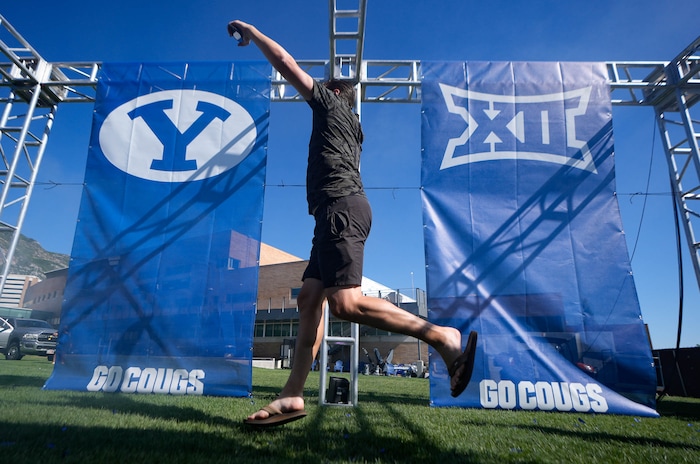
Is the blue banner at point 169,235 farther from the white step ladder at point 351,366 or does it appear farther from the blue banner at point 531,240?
the blue banner at point 531,240

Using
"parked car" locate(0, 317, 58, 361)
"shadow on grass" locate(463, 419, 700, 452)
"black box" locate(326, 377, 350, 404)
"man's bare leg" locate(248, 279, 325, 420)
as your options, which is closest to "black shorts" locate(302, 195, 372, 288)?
"man's bare leg" locate(248, 279, 325, 420)

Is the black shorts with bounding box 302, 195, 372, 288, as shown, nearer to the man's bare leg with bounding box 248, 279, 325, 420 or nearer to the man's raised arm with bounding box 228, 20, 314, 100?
the man's bare leg with bounding box 248, 279, 325, 420

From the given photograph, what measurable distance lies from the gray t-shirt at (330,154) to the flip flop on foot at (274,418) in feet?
3.86

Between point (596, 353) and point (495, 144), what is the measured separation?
2749mm

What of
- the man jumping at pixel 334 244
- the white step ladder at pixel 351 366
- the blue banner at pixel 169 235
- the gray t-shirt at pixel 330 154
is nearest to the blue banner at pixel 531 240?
the white step ladder at pixel 351 366

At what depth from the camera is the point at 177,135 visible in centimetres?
569

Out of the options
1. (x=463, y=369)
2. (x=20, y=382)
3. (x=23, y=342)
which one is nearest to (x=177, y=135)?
(x=20, y=382)

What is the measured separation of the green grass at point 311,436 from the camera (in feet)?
5.90

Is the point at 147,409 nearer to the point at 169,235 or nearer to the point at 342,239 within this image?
the point at 342,239

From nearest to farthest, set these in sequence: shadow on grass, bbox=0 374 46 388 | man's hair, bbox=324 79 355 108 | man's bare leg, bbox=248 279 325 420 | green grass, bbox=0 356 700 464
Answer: green grass, bbox=0 356 700 464 → man's bare leg, bbox=248 279 325 420 → man's hair, bbox=324 79 355 108 → shadow on grass, bbox=0 374 46 388

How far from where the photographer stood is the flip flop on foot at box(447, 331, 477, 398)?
2.09 metres

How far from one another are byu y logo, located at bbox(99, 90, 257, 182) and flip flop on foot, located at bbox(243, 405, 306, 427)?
376 centimetres

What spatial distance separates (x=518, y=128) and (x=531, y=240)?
1547 mm

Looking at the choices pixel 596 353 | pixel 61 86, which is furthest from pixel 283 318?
pixel 596 353
